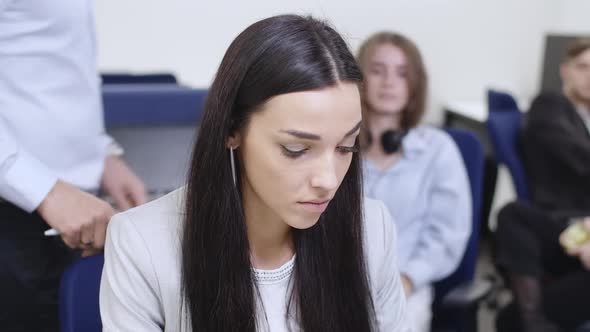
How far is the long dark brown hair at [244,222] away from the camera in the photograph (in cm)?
84

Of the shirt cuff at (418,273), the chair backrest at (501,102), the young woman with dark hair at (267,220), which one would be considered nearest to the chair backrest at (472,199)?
the shirt cuff at (418,273)

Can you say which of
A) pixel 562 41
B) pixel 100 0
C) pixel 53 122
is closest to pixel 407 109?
pixel 53 122

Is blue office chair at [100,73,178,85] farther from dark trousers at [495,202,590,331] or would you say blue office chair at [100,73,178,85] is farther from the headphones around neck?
dark trousers at [495,202,590,331]

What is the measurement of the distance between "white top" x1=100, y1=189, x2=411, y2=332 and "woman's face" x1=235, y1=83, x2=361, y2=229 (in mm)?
154

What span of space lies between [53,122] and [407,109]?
1144 mm

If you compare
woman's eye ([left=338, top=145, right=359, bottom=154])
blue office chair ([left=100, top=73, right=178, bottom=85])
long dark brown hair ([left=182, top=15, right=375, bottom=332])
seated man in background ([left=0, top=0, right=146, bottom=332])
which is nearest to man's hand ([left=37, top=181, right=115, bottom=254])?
seated man in background ([left=0, top=0, right=146, bottom=332])

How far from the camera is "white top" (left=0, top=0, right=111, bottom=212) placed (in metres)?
1.01

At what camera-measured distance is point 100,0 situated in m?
2.90

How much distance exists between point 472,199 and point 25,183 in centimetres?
129

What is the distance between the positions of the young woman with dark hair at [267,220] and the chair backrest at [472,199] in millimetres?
755

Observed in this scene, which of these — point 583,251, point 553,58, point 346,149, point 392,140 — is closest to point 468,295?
point 392,140

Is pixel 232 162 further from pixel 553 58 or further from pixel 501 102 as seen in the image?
pixel 553 58

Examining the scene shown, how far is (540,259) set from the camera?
2.09 m

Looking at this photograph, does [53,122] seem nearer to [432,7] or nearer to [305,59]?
[305,59]
